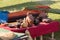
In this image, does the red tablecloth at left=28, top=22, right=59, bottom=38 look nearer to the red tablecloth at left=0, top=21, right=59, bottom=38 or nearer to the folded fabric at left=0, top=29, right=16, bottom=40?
the red tablecloth at left=0, top=21, right=59, bottom=38

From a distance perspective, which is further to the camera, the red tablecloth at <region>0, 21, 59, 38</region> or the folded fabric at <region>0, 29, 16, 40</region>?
the red tablecloth at <region>0, 21, 59, 38</region>

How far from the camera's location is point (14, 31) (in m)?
5.02

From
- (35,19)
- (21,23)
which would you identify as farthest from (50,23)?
(21,23)

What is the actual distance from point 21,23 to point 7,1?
840 cm

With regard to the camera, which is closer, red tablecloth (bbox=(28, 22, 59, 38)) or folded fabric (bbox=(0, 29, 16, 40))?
folded fabric (bbox=(0, 29, 16, 40))

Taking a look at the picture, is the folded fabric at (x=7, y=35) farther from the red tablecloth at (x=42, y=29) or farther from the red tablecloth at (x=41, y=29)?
the red tablecloth at (x=42, y=29)

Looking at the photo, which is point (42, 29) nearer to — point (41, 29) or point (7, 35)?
point (41, 29)

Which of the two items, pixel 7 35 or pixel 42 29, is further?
pixel 42 29

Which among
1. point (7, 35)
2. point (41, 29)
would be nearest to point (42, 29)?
point (41, 29)

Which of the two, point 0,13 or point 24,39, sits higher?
point 0,13

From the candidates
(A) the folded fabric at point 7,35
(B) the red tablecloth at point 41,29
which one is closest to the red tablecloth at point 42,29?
(B) the red tablecloth at point 41,29

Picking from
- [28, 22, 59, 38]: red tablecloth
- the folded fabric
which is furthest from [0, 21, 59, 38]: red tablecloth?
the folded fabric

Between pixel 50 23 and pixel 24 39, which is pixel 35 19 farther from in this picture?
pixel 24 39

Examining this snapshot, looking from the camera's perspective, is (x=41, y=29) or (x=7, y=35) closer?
(x=7, y=35)
